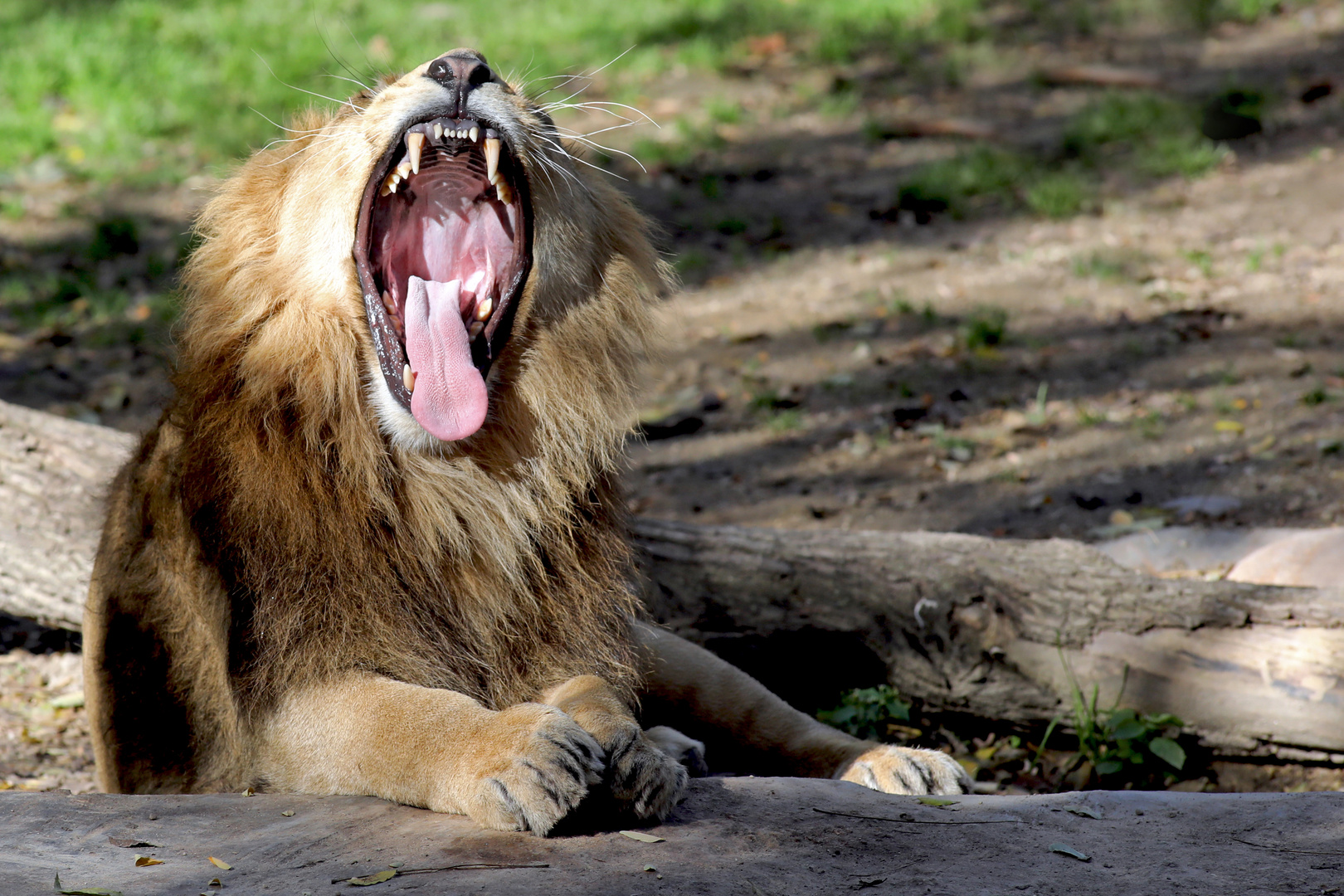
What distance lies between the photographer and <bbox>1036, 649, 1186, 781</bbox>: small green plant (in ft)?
13.1

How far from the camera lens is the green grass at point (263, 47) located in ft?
31.2

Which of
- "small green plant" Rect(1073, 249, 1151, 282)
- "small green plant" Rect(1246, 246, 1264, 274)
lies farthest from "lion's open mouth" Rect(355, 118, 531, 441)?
"small green plant" Rect(1246, 246, 1264, 274)

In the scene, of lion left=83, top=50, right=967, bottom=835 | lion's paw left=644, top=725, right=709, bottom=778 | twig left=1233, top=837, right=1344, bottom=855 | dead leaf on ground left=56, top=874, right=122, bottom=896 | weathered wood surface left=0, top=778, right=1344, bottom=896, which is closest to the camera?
dead leaf on ground left=56, top=874, right=122, bottom=896

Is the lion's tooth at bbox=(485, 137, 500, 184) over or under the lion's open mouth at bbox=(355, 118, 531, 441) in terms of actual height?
over

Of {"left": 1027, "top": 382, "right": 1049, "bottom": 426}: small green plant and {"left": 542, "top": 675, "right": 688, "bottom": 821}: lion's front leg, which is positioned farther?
{"left": 1027, "top": 382, "right": 1049, "bottom": 426}: small green plant

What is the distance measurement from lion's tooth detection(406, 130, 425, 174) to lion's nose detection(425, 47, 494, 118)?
0.11 meters

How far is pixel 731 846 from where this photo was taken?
2607 mm

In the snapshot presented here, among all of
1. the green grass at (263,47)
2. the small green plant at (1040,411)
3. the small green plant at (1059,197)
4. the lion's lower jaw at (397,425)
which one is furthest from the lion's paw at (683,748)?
the green grass at (263,47)

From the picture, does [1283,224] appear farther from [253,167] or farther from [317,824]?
[317,824]

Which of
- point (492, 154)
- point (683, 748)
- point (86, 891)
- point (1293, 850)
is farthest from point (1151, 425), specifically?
point (86, 891)

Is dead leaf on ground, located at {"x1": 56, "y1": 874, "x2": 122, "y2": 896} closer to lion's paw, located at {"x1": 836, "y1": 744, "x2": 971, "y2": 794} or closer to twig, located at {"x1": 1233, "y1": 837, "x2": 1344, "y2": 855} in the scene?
lion's paw, located at {"x1": 836, "y1": 744, "x2": 971, "y2": 794}

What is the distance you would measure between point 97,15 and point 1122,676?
10.6 meters

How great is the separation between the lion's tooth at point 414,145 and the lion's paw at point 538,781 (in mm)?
1531

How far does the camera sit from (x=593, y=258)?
3.64m
